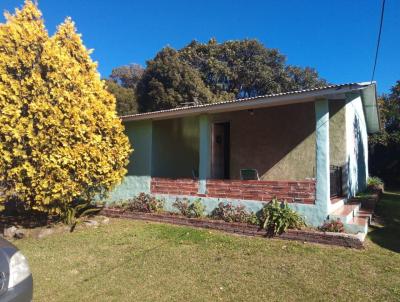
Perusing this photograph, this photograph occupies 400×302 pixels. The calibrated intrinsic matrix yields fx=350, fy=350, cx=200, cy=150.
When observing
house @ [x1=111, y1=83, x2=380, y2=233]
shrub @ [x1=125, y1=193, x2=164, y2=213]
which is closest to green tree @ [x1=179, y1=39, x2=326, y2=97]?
house @ [x1=111, y1=83, x2=380, y2=233]

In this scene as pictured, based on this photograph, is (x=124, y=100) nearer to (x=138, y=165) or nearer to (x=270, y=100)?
(x=138, y=165)

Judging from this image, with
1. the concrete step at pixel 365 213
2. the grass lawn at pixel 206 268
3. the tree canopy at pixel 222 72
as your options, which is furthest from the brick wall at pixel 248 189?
the tree canopy at pixel 222 72

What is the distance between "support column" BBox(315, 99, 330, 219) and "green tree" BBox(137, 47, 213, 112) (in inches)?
760

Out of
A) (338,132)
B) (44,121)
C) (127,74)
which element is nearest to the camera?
(44,121)

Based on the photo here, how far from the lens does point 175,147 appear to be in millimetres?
11328

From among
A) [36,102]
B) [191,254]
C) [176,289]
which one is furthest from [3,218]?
[176,289]

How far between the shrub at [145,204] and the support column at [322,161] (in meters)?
4.17

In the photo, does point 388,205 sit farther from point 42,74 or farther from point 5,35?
point 5,35

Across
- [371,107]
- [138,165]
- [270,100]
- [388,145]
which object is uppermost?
[371,107]

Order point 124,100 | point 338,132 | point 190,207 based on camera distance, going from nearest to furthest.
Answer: point 190,207 → point 338,132 → point 124,100

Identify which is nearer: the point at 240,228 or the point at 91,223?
the point at 240,228

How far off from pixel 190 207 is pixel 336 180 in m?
4.10

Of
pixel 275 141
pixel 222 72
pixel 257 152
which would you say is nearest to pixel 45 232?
pixel 257 152

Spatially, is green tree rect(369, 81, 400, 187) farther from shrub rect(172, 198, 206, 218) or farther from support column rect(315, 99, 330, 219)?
shrub rect(172, 198, 206, 218)
